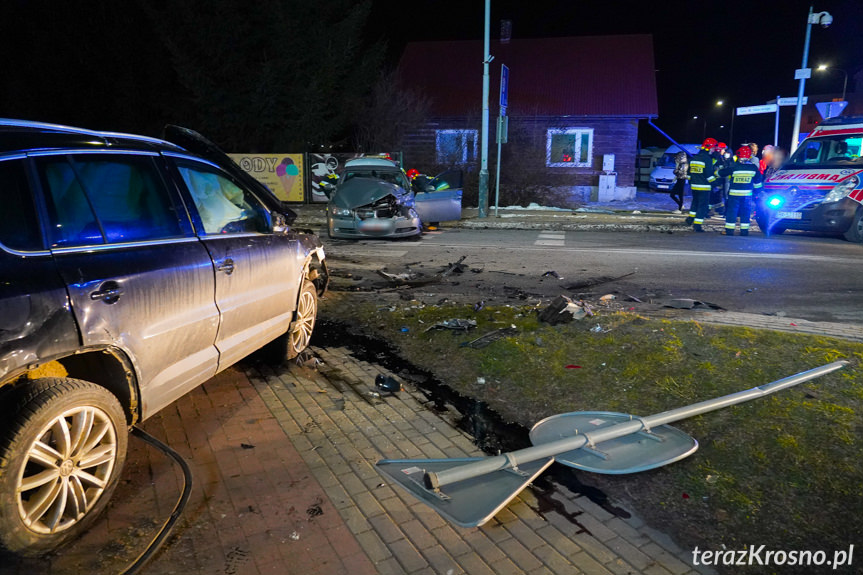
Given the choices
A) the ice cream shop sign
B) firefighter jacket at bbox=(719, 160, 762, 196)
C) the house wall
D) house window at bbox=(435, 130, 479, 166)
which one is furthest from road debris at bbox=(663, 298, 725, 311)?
the ice cream shop sign

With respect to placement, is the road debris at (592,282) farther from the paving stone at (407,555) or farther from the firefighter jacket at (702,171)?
the firefighter jacket at (702,171)

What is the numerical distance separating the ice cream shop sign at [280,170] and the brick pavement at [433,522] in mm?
18570

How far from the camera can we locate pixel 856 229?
506 inches

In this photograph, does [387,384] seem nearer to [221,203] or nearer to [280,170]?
[221,203]

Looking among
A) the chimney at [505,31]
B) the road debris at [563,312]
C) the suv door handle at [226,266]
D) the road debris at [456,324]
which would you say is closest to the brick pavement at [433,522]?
the suv door handle at [226,266]

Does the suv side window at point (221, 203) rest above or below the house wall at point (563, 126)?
below

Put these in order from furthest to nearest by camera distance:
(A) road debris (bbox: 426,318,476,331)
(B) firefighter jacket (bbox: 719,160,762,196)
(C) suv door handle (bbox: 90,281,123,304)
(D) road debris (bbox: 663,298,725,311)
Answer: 1. (B) firefighter jacket (bbox: 719,160,762,196)
2. (D) road debris (bbox: 663,298,725,311)
3. (A) road debris (bbox: 426,318,476,331)
4. (C) suv door handle (bbox: 90,281,123,304)

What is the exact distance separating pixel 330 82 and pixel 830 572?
2461cm

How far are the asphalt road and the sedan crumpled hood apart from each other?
0.88m

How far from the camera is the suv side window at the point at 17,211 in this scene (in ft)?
8.56

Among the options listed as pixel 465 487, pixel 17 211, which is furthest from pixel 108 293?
pixel 465 487

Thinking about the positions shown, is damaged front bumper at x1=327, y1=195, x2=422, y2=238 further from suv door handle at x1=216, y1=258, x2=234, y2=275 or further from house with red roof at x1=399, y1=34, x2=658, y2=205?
house with red roof at x1=399, y1=34, x2=658, y2=205

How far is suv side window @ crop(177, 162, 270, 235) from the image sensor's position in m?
3.97

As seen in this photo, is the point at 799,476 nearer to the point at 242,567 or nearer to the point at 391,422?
the point at 391,422
